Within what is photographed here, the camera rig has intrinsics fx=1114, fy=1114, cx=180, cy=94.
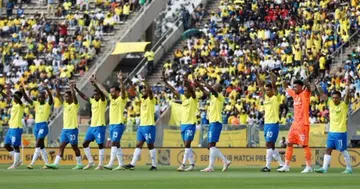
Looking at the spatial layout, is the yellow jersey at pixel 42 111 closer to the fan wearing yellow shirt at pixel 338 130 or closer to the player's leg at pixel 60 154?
the player's leg at pixel 60 154

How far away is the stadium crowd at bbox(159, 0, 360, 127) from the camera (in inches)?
2032

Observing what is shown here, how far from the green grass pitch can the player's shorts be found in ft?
4.30

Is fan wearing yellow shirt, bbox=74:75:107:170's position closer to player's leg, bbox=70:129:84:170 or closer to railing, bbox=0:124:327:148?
player's leg, bbox=70:129:84:170

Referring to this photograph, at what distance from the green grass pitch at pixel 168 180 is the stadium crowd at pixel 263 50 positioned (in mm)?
17643

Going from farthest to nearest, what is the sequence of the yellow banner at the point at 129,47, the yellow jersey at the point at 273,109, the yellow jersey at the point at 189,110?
the yellow banner at the point at 129,47 → the yellow jersey at the point at 189,110 → the yellow jersey at the point at 273,109

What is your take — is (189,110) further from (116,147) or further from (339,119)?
(339,119)

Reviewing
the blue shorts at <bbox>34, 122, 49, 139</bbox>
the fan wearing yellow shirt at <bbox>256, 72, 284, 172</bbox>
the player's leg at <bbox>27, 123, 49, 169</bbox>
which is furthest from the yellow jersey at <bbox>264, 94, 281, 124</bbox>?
the blue shorts at <bbox>34, 122, 49, 139</bbox>

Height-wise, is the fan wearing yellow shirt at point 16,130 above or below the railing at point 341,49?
Result: below

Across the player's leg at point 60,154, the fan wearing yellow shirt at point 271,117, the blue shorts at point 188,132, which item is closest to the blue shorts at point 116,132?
the player's leg at point 60,154

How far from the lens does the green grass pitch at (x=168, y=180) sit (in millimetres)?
25969

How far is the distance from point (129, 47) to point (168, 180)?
3385cm

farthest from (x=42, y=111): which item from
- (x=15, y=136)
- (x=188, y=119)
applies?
(x=188, y=119)

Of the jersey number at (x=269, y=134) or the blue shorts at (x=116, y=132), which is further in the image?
the blue shorts at (x=116, y=132)

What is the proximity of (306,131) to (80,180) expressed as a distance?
8005 millimetres
